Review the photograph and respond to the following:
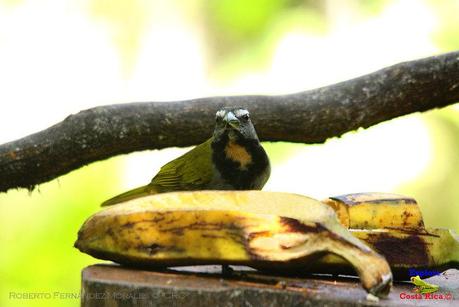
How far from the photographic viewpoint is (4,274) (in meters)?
6.64

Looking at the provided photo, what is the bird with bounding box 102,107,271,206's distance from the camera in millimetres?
3604

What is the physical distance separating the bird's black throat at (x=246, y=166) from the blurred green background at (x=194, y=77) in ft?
9.04

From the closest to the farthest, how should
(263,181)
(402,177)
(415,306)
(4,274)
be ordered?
1. (415,306)
2. (263,181)
3. (4,274)
4. (402,177)

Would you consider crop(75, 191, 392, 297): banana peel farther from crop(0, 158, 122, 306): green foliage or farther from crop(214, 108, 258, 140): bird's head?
crop(0, 158, 122, 306): green foliage

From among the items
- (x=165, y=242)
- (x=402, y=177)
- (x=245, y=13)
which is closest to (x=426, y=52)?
(x=402, y=177)

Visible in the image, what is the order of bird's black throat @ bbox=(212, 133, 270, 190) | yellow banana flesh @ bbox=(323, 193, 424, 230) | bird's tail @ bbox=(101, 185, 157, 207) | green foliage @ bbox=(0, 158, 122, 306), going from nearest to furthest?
yellow banana flesh @ bbox=(323, 193, 424, 230)
bird's black throat @ bbox=(212, 133, 270, 190)
bird's tail @ bbox=(101, 185, 157, 207)
green foliage @ bbox=(0, 158, 122, 306)

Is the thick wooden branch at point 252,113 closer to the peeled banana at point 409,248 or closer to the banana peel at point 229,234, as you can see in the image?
the peeled banana at point 409,248

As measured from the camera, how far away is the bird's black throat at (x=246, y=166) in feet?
12.2

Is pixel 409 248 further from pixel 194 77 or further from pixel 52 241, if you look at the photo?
pixel 194 77

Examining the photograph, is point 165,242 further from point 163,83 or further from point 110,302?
point 163,83

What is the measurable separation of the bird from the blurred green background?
2.58 metres

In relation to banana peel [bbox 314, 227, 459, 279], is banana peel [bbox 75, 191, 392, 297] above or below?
above

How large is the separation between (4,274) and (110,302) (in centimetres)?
426

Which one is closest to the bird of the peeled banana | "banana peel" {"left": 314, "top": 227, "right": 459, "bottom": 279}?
the peeled banana
